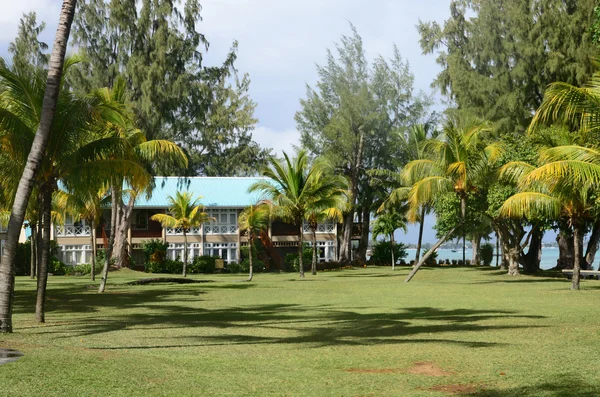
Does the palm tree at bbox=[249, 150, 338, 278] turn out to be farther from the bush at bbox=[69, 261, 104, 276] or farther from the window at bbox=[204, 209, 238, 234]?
the window at bbox=[204, 209, 238, 234]

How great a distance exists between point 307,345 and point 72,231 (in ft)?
145

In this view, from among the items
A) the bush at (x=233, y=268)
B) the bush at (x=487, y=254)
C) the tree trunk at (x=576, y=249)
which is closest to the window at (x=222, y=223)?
the bush at (x=233, y=268)

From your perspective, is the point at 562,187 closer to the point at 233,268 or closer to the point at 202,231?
the point at 233,268

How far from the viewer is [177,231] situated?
57188 mm

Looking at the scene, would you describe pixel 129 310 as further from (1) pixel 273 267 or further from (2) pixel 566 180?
(1) pixel 273 267

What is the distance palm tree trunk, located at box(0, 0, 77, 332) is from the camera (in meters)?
14.6

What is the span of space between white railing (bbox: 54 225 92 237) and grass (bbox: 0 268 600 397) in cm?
2911

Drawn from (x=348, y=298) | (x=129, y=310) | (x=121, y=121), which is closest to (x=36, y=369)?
(x=121, y=121)

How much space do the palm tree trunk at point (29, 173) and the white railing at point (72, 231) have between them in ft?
136

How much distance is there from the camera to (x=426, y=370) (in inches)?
446

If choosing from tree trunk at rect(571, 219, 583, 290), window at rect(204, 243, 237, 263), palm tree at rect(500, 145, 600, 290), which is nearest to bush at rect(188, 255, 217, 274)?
window at rect(204, 243, 237, 263)

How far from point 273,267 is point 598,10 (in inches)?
1588

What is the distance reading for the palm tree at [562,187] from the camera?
17906 mm

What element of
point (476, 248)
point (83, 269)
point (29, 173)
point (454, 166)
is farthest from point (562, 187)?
point (476, 248)
